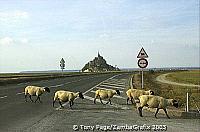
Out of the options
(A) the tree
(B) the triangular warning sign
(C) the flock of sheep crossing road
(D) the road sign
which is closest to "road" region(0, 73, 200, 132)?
(C) the flock of sheep crossing road

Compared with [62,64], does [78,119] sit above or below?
below

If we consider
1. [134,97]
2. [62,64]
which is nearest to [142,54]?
[134,97]

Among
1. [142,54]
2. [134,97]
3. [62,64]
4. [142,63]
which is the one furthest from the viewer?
[62,64]

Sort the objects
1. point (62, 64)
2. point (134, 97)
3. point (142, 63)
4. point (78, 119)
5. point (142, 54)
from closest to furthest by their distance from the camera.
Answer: point (78, 119) < point (134, 97) < point (142, 63) < point (142, 54) < point (62, 64)

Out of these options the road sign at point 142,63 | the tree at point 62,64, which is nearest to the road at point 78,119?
the road sign at point 142,63

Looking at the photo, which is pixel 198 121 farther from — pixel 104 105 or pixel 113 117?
pixel 104 105

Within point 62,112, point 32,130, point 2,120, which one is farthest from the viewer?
point 62,112

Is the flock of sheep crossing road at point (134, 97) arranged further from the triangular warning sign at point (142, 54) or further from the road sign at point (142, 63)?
the triangular warning sign at point (142, 54)

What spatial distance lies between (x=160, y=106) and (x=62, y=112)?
4.13 meters

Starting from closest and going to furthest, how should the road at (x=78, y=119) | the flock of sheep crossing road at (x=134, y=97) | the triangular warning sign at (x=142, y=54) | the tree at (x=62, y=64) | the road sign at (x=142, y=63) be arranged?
the road at (x=78, y=119)
the flock of sheep crossing road at (x=134, y=97)
the road sign at (x=142, y=63)
the triangular warning sign at (x=142, y=54)
the tree at (x=62, y=64)

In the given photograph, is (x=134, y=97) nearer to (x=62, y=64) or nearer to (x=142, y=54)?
(x=142, y=54)

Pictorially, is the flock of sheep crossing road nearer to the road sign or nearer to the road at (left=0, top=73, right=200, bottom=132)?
the road at (left=0, top=73, right=200, bottom=132)

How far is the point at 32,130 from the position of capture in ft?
33.6

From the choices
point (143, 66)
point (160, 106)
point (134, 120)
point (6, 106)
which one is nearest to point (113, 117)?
point (134, 120)
